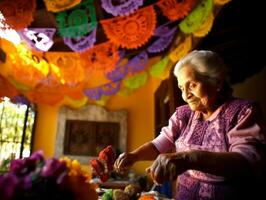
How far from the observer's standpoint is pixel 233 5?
2195 millimetres

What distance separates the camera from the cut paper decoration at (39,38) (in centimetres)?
240

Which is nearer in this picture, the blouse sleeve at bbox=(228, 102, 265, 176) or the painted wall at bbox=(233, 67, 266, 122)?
the blouse sleeve at bbox=(228, 102, 265, 176)

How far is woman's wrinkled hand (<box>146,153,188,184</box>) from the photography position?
0.63 m

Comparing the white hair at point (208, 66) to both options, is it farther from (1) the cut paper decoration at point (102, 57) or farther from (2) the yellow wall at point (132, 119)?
(2) the yellow wall at point (132, 119)

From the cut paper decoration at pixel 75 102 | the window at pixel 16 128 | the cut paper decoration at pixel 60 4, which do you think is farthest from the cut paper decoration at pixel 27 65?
the cut paper decoration at pixel 75 102

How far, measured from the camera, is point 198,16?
2.23m

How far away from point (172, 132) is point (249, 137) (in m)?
0.39

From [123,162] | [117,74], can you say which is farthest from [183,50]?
[123,162]

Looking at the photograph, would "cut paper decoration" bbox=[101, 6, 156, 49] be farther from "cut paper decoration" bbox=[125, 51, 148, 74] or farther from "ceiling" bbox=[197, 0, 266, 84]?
"cut paper decoration" bbox=[125, 51, 148, 74]

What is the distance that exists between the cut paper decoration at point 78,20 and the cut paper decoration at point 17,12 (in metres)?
0.43

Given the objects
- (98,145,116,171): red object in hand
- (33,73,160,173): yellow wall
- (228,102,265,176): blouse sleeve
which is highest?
(33,73,160,173): yellow wall

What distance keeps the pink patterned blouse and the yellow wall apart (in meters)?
3.56

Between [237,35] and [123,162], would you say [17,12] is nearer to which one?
[123,162]

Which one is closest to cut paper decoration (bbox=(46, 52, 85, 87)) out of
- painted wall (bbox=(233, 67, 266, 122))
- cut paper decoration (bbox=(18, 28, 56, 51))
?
cut paper decoration (bbox=(18, 28, 56, 51))
